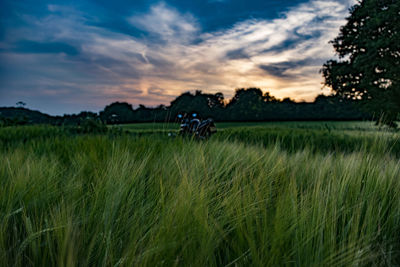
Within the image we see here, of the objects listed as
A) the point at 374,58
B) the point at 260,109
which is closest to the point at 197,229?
the point at 374,58

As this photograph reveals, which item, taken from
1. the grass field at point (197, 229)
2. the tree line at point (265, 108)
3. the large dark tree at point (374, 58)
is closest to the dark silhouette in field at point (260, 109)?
the tree line at point (265, 108)

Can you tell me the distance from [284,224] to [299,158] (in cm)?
103

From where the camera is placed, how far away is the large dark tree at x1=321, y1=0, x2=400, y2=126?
11.4 metres

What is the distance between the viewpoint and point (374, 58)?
39.4 ft

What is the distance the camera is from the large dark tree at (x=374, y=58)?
11383mm

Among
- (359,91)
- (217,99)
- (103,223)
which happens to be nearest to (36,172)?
(103,223)

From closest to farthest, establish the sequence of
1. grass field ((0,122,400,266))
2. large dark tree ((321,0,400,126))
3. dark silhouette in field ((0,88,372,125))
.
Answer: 1. grass field ((0,122,400,266))
2. large dark tree ((321,0,400,126))
3. dark silhouette in field ((0,88,372,125))

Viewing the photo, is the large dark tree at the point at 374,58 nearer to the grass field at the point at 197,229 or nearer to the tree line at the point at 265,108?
the tree line at the point at 265,108

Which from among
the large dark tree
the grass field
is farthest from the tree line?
the grass field

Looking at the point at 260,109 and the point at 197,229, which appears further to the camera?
the point at 260,109

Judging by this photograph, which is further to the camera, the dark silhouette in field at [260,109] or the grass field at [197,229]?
the dark silhouette in field at [260,109]

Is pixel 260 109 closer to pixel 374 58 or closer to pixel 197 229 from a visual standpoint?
pixel 374 58

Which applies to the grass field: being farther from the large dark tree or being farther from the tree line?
the tree line

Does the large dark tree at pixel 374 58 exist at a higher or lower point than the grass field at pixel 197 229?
higher
